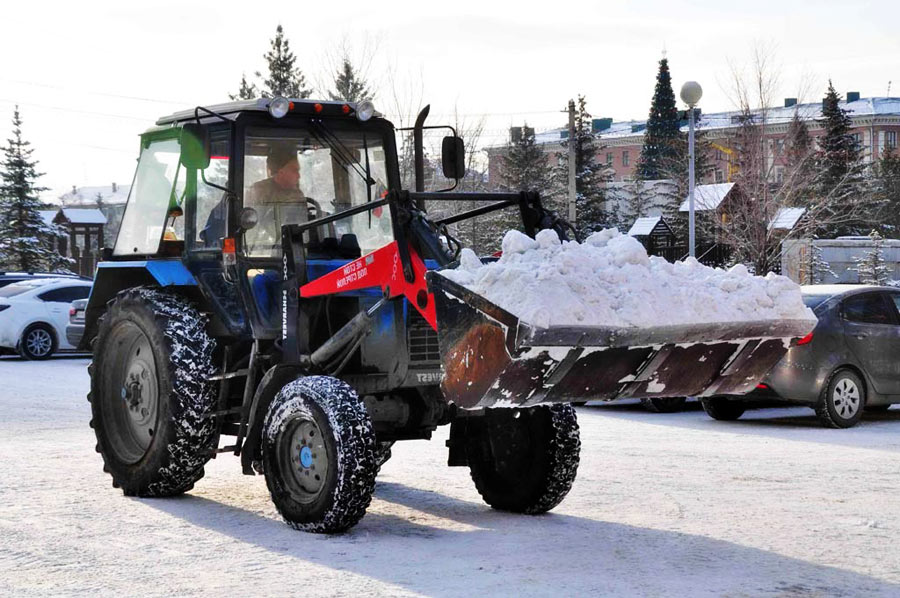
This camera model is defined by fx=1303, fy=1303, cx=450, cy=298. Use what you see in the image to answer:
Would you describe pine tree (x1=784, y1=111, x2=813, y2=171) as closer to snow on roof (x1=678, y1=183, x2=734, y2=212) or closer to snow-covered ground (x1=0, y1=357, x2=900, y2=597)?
snow on roof (x1=678, y1=183, x2=734, y2=212)

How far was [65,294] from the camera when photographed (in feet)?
83.1

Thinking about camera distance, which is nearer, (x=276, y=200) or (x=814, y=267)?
(x=276, y=200)

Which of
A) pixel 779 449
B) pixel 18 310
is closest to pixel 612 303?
pixel 779 449

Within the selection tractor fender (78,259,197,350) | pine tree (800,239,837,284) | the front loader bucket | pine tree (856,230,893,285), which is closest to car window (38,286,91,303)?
tractor fender (78,259,197,350)

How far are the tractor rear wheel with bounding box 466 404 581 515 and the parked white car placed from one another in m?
17.6

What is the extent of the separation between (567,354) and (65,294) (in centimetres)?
2027

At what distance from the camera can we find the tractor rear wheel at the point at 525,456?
8359 millimetres

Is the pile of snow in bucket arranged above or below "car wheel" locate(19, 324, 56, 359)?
above

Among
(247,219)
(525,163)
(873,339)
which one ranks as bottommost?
(873,339)

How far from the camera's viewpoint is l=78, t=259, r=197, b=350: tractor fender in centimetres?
911

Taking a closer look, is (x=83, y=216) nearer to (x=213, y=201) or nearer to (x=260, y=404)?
(x=213, y=201)

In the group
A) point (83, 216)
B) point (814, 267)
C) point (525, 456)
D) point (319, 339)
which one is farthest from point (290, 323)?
point (83, 216)

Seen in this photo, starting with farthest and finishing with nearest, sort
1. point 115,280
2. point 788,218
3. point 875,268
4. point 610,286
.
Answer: point 788,218, point 875,268, point 115,280, point 610,286

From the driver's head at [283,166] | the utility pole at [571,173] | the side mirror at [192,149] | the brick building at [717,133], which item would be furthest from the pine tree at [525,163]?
the side mirror at [192,149]
